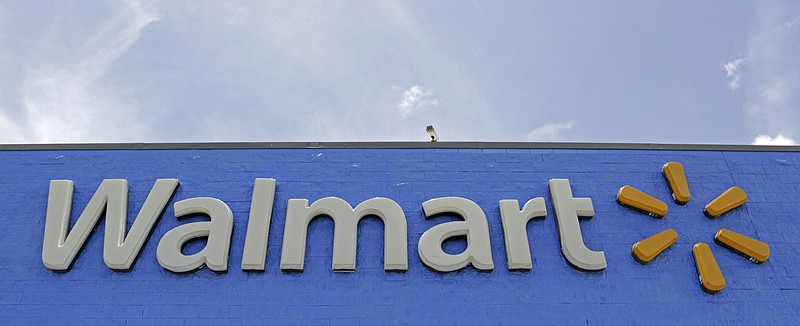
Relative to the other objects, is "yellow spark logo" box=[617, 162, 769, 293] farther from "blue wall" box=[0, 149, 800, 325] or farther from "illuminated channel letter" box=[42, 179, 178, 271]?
"illuminated channel letter" box=[42, 179, 178, 271]

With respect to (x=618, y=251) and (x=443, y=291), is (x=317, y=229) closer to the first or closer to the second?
(x=443, y=291)

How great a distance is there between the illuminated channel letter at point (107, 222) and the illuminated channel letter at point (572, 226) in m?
5.79

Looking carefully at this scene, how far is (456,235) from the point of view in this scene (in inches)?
366

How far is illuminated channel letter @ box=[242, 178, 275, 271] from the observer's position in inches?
349

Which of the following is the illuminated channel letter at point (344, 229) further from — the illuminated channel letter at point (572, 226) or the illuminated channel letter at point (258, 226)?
the illuminated channel letter at point (572, 226)

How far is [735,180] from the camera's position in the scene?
10.5 metres

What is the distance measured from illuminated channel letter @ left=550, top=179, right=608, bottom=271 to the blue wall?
0.53ft

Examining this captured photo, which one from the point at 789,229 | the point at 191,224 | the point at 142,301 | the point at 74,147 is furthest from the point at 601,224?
the point at 74,147

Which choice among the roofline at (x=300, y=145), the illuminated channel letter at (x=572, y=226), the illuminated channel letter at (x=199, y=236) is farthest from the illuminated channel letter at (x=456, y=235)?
the illuminated channel letter at (x=199, y=236)

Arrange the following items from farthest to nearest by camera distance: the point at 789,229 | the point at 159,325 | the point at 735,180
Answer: the point at 735,180, the point at 789,229, the point at 159,325

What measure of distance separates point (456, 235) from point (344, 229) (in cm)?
161

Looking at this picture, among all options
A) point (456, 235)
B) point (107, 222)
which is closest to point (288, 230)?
point (456, 235)

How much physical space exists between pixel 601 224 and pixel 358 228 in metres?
3.62

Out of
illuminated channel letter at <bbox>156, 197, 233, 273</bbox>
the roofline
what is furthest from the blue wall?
illuminated channel letter at <bbox>156, 197, 233, 273</bbox>
